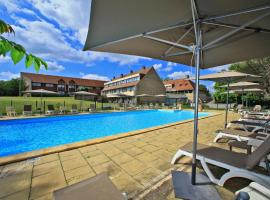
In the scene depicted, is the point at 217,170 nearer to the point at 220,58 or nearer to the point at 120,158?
the point at 120,158

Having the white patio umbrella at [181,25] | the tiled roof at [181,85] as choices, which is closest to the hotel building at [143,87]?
the tiled roof at [181,85]

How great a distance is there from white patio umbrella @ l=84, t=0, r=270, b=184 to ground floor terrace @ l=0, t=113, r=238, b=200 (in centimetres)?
87

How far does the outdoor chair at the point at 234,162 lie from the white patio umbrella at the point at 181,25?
0.43 metres

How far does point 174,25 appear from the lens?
2201 millimetres

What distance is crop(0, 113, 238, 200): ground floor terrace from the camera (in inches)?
87.5

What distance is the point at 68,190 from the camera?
155cm

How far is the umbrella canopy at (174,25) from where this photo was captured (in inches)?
70.6

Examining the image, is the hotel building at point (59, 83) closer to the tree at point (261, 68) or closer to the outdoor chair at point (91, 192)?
the tree at point (261, 68)

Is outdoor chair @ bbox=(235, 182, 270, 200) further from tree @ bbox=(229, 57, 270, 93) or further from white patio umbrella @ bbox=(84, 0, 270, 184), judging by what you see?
tree @ bbox=(229, 57, 270, 93)

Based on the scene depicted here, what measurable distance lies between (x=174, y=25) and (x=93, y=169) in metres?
2.96

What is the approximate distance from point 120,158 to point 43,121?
10171 mm

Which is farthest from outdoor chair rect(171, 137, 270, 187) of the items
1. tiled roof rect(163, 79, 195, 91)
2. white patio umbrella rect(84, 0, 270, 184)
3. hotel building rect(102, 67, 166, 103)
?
tiled roof rect(163, 79, 195, 91)

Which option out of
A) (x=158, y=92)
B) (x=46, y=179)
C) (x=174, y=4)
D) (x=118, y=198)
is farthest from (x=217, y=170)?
(x=158, y=92)

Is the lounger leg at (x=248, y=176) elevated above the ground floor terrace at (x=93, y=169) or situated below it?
above
